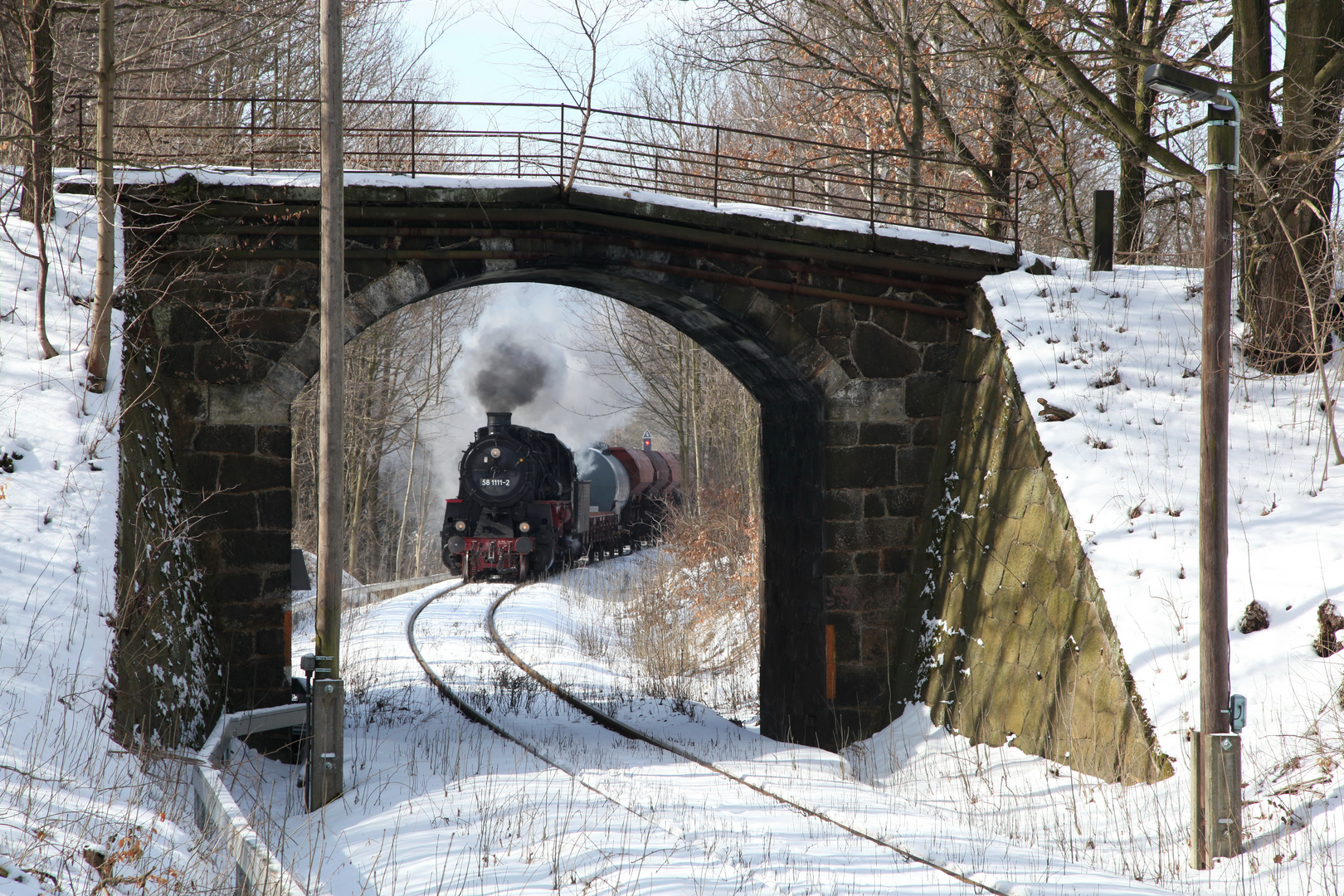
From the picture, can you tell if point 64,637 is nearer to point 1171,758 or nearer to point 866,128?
point 1171,758

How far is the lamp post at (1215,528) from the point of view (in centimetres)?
552

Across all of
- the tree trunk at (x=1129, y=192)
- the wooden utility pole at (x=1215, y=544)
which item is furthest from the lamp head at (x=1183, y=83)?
the tree trunk at (x=1129, y=192)

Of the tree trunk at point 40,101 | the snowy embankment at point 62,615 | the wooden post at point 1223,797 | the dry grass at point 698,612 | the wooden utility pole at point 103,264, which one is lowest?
the dry grass at point 698,612

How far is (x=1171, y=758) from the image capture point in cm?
643

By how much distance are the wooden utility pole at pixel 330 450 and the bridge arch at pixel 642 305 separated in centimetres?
120

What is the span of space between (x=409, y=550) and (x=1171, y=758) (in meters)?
39.5

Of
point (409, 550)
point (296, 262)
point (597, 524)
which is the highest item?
point (296, 262)

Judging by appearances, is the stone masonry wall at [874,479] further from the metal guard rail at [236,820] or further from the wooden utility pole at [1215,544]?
the metal guard rail at [236,820]

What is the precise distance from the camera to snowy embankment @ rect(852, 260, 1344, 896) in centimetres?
574

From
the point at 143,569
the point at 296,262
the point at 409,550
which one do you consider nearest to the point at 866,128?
the point at 296,262

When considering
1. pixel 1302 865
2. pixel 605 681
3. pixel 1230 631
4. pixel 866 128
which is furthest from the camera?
pixel 866 128

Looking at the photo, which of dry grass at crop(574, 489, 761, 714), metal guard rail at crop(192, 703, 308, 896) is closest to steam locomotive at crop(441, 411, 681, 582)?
dry grass at crop(574, 489, 761, 714)

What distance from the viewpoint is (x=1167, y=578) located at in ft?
23.9

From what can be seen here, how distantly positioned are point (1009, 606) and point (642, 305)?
17.7 ft
